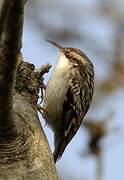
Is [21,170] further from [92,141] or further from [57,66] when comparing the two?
[57,66]

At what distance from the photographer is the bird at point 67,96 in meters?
4.98

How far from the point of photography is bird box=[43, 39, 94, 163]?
4977 millimetres

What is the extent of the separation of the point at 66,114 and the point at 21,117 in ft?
7.52

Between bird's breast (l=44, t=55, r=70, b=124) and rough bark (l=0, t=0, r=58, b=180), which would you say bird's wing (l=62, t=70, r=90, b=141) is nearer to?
bird's breast (l=44, t=55, r=70, b=124)

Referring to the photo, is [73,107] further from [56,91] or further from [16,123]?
[16,123]

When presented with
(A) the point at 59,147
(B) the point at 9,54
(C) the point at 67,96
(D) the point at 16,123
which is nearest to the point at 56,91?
(C) the point at 67,96

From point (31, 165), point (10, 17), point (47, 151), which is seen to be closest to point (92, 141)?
point (47, 151)

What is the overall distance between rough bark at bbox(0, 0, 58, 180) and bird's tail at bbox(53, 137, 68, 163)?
152 centimetres

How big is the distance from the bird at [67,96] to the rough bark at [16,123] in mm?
1616

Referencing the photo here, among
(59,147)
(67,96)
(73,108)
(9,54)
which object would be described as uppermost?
(9,54)

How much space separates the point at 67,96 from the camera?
5102mm

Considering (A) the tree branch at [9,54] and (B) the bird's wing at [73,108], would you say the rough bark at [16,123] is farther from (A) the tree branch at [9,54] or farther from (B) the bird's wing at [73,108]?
(B) the bird's wing at [73,108]

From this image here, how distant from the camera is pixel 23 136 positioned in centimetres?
278

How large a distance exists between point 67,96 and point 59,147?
0.47 m
